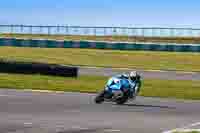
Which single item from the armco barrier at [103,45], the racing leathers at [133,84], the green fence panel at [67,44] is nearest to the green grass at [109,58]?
the armco barrier at [103,45]

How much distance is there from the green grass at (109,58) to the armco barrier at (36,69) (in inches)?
561

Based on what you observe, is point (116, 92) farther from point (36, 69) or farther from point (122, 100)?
point (36, 69)

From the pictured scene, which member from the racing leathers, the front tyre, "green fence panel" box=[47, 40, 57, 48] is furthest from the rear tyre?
"green fence panel" box=[47, 40, 57, 48]

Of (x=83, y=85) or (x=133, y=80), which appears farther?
(x=83, y=85)

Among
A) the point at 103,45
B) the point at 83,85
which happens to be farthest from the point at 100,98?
the point at 103,45

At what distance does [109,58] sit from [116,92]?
2931 cm

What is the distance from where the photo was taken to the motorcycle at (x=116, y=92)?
19875 mm

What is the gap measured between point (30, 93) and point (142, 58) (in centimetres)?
2700

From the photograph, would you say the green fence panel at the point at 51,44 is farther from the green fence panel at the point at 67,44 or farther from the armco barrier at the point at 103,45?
the green fence panel at the point at 67,44

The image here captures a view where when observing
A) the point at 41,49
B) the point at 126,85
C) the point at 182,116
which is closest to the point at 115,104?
the point at 126,85

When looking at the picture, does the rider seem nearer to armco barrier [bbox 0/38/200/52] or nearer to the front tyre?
the front tyre

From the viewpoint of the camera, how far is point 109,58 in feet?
162

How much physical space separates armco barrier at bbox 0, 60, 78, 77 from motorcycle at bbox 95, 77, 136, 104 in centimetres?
881

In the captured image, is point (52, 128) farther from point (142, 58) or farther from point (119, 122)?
point (142, 58)
